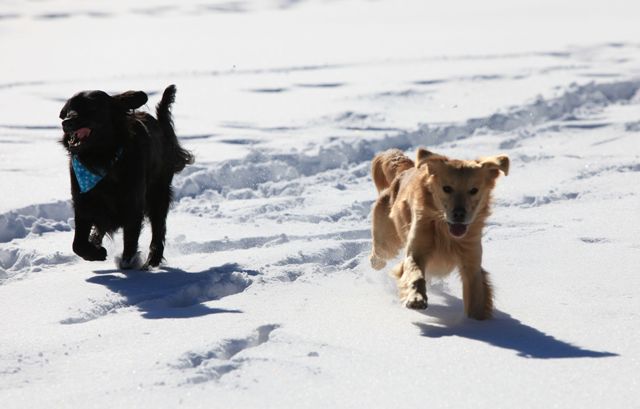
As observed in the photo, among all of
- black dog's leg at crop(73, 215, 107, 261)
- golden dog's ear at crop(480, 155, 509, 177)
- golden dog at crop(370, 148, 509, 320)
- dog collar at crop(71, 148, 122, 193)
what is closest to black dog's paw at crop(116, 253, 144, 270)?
black dog's leg at crop(73, 215, 107, 261)

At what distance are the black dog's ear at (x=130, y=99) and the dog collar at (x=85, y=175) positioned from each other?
1.50 feet

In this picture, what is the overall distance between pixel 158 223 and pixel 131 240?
512mm

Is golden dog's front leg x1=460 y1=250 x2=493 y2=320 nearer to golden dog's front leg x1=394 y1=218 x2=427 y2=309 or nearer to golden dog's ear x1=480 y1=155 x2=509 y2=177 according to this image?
golden dog's front leg x1=394 y1=218 x2=427 y2=309

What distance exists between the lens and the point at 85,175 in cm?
561

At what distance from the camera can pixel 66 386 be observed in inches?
142

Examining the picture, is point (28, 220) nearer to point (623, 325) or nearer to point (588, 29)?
point (623, 325)

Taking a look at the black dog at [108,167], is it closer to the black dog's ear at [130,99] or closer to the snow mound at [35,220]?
the black dog's ear at [130,99]

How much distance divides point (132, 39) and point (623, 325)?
1671 centimetres

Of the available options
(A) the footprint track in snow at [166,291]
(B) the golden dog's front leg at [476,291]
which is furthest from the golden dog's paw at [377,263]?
(B) the golden dog's front leg at [476,291]

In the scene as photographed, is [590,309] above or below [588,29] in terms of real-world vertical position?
below

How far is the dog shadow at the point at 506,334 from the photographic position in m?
4.11

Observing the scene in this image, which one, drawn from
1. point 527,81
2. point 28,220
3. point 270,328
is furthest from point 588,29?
point 270,328

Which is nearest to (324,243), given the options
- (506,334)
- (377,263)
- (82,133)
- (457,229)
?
(377,263)

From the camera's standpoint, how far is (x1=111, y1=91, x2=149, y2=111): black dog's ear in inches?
231
